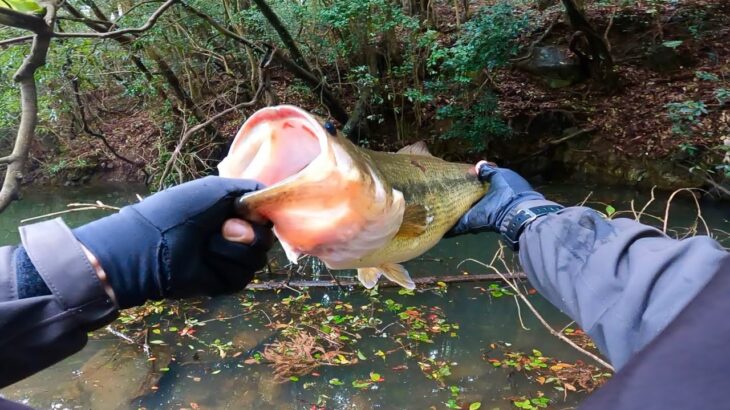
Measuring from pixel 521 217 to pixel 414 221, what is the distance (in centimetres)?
49

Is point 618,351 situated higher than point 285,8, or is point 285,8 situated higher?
point 285,8

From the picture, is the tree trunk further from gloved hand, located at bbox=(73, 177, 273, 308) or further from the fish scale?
gloved hand, located at bbox=(73, 177, 273, 308)

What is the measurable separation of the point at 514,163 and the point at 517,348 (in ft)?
17.9

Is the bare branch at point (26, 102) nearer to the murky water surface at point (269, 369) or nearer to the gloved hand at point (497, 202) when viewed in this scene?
the gloved hand at point (497, 202)

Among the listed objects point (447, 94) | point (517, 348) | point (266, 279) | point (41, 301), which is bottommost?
point (517, 348)

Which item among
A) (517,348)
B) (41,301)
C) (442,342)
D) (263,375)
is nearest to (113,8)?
(263,375)

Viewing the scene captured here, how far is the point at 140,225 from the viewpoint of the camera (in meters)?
1.30

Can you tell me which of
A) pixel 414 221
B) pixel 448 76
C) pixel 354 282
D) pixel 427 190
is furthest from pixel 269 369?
pixel 448 76

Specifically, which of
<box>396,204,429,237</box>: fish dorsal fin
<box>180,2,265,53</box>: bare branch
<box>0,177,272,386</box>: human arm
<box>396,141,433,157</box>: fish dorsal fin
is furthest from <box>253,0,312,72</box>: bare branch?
<box>0,177,272,386</box>: human arm

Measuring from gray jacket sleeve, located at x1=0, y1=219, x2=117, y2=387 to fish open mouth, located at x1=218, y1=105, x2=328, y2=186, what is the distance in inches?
23.6

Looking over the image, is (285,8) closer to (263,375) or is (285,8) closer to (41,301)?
(263,375)

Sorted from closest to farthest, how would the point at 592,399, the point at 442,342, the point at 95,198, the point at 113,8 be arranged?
the point at 592,399
the point at 442,342
the point at 113,8
the point at 95,198

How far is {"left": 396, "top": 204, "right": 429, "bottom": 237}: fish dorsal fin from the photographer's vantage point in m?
2.21

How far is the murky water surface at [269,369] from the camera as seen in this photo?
444cm
